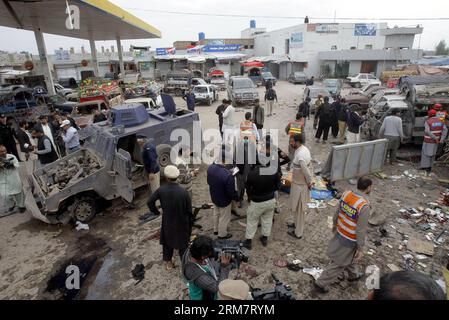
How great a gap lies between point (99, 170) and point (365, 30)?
140 ft

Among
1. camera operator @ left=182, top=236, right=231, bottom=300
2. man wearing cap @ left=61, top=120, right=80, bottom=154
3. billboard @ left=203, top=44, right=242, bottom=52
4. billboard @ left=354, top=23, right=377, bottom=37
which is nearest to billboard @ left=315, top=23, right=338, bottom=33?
billboard @ left=354, top=23, right=377, bottom=37

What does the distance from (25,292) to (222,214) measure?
11.1 ft

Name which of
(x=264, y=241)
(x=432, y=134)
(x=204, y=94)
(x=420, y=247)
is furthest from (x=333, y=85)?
(x=264, y=241)

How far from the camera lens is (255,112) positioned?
10258 millimetres

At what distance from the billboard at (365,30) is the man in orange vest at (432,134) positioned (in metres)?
36.4

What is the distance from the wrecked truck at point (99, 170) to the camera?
571 centimetres

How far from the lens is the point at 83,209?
6012 mm

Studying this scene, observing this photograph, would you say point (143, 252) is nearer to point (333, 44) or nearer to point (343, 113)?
point (343, 113)

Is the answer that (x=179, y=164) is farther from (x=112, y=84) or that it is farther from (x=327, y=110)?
(x=112, y=84)

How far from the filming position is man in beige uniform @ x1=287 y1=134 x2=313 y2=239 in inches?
186

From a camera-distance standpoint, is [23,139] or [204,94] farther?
[204,94]

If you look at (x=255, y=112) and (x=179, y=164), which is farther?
(x=255, y=112)

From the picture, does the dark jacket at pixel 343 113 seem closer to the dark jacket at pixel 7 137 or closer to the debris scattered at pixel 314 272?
the debris scattered at pixel 314 272
